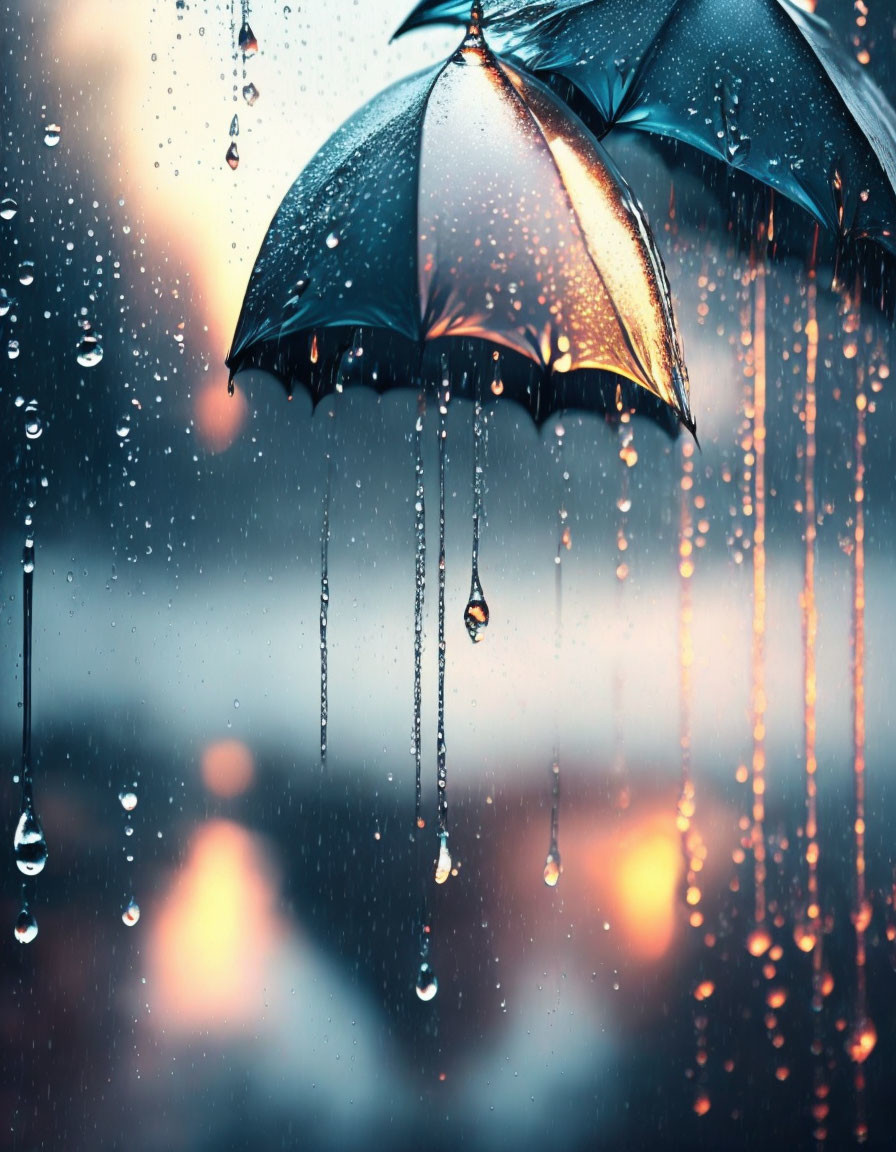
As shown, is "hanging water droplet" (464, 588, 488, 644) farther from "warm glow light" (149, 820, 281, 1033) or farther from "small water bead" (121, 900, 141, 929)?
"small water bead" (121, 900, 141, 929)

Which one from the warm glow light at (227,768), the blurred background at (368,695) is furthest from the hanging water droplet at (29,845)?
the warm glow light at (227,768)

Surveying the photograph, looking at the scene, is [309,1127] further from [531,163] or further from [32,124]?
[32,124]

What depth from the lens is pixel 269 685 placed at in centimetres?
190

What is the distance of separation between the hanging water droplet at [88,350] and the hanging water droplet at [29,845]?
0.88m

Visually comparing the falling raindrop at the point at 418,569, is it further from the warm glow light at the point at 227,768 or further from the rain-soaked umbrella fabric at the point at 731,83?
the rain-soaked umbrella fabric at the point at 731,83

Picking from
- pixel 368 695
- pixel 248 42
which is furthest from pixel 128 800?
pixel 248 42

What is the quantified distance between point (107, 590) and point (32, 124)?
2.97 feet

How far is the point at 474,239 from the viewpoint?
1224mm

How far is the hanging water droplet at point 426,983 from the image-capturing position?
6.61ft

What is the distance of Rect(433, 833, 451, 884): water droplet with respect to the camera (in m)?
→ 1.97

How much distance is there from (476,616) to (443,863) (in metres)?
0.53

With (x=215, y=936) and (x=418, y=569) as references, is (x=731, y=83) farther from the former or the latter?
(x=215, y=936)

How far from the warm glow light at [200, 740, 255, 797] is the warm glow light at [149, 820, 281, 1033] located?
7cm

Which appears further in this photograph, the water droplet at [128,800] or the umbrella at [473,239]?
the water droplet at [128,800]
